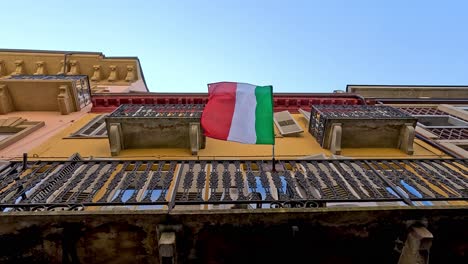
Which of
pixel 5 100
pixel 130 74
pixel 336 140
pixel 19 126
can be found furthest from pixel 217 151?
pixel 130 74

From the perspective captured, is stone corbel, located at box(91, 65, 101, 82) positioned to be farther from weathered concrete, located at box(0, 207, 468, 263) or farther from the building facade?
→ weathered concrete, located at box(0, 207, 468, 263)

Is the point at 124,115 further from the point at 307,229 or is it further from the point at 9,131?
the point at 307,229

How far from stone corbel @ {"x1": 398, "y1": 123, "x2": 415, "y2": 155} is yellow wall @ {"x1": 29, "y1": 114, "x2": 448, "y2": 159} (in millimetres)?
185

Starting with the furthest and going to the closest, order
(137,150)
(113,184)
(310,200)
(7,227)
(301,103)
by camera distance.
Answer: (301,103), (137,150), (113,184), (310,200), (7,227)

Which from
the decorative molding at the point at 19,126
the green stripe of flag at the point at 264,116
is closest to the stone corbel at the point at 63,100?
the decorative molding at the point at 19,126

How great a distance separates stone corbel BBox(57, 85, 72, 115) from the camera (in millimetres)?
12602

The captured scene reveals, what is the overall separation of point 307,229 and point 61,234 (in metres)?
4.01

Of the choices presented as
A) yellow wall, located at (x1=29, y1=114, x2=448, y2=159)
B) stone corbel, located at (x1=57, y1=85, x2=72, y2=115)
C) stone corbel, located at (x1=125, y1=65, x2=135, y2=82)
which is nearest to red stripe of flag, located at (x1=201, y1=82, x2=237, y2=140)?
yellow wall, located at (x1=29, y1=114, x2=448, y2=159)

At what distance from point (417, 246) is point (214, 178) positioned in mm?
3717

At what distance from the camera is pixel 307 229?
14.8 feet

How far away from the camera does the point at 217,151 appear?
9547mm

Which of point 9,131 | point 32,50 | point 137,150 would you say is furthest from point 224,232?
point 32,50

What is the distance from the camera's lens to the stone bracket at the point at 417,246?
14.0 ft

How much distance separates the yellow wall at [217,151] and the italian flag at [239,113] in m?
2.54
